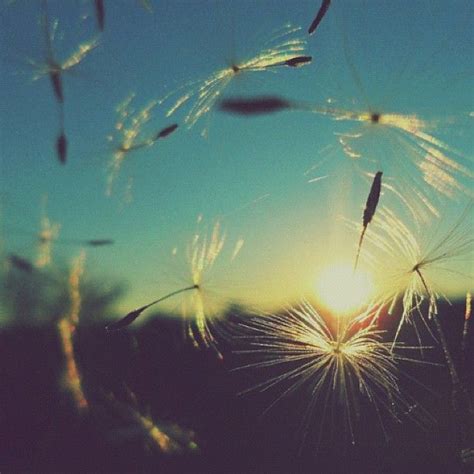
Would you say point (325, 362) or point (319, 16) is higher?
point (319, 16)

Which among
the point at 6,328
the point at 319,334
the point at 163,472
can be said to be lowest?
the point at 163,472

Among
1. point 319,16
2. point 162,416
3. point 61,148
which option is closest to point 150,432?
point 162,416

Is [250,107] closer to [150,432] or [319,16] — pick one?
[319,16]

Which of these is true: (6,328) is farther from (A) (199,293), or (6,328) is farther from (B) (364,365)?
(B) (364,365)

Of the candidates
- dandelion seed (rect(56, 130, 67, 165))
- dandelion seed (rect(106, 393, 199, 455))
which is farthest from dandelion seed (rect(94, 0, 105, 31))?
dandelion seed (rect(106, 393, 199, 455))

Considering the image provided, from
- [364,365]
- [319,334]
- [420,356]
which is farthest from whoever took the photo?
[319,334]

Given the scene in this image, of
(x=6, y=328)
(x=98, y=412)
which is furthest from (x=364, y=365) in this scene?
(x=6, y=328)

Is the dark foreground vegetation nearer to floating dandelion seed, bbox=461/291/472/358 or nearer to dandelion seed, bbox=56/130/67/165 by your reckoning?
floating dandelion seed, bbox=461/291/472/358
